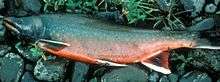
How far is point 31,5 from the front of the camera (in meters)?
3.64

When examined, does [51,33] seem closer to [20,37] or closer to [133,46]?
[20,37]

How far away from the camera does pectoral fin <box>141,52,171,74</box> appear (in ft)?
11.5

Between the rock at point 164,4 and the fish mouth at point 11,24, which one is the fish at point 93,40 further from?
the rock at point 164,4

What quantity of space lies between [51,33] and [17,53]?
0.26 m

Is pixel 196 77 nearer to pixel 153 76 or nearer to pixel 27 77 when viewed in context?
pixel 153 76

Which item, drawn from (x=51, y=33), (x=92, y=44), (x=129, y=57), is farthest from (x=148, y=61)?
(x=51, y=33)

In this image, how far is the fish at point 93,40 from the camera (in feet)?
11.5

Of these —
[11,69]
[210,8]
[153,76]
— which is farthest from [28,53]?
[210,8]

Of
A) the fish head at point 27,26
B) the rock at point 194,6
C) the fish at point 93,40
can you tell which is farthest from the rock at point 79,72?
the rock at point 194,6

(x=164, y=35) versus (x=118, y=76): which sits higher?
(x=164, y=35)

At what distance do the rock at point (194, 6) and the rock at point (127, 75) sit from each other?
0.45 m

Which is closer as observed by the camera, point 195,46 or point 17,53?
point 195,46

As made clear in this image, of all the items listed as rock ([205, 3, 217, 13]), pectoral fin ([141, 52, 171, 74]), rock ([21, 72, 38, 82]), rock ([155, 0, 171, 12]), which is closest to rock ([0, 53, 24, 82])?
rock ([21, 72, 38, 82])

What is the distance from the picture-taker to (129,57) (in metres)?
3.54
